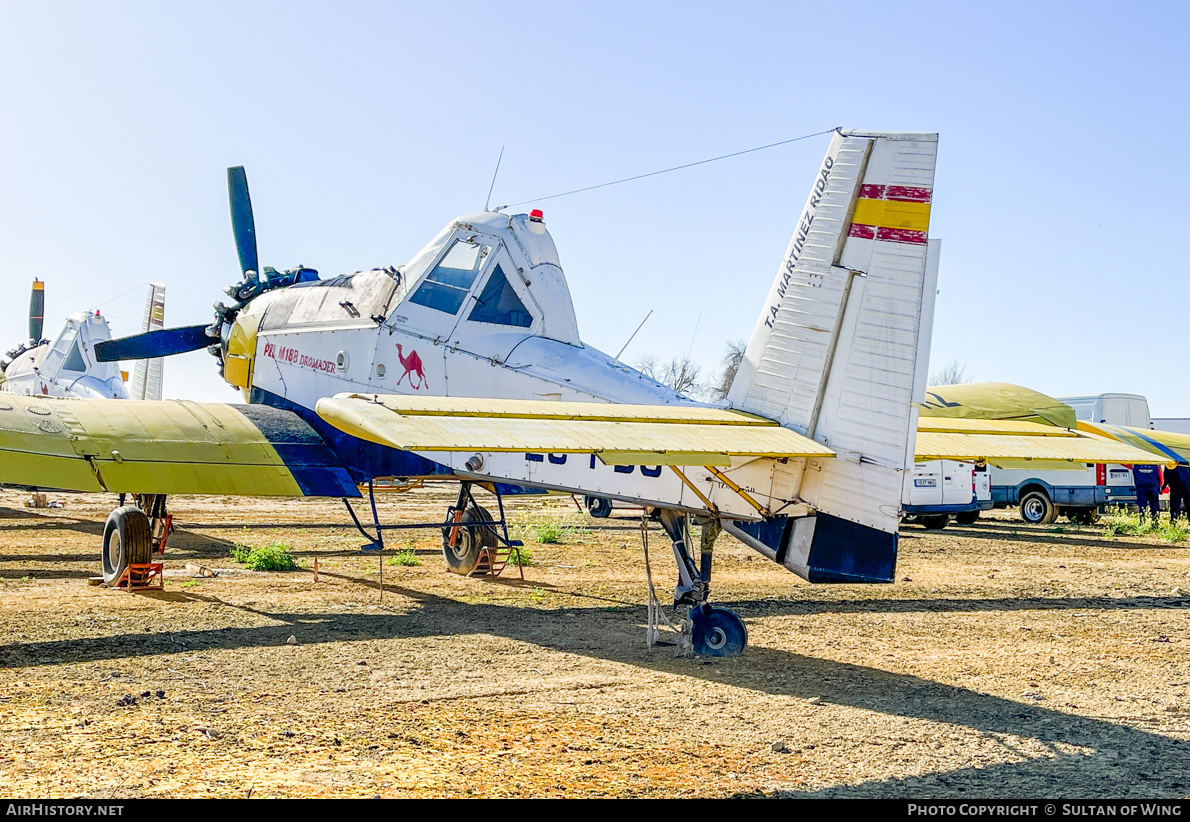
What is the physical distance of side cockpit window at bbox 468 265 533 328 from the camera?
11281 millimetres

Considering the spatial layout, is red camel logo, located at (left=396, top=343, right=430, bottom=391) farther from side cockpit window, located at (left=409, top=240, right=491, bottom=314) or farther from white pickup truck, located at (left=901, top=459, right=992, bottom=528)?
white pickup truck, located at (left=901, top=459, right=992, bottom=528)

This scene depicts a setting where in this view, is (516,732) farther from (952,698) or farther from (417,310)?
(417,310)

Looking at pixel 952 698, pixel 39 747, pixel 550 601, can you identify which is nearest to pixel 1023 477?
pixel 550 601

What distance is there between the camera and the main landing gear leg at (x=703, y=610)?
27.5 ft

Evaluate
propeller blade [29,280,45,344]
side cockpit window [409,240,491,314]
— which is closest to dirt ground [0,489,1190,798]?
side cockpit window [409,240,491,314]

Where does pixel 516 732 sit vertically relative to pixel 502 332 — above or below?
below

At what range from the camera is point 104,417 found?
33.7 ft

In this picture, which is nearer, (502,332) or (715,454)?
(715,454)

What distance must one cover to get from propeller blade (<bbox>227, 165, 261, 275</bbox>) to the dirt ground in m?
5.55

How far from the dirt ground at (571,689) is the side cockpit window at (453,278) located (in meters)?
3.46

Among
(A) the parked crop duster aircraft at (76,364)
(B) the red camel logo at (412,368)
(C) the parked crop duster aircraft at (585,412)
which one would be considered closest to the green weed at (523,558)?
(C) the parked crop duster aircraft at (585,412)

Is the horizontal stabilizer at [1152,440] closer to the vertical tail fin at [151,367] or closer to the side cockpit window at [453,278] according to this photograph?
the side cockpit window at [453,278]

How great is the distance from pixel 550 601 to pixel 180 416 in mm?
4629

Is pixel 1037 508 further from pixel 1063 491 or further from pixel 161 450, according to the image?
pixel 161 450
